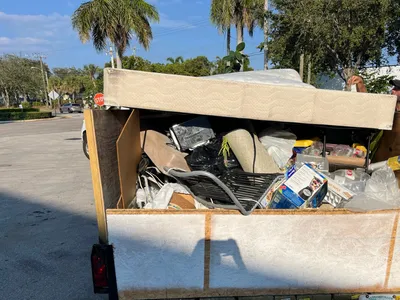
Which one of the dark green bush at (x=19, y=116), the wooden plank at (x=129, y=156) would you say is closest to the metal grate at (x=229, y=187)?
the wooden plank at (x=129, y=156)

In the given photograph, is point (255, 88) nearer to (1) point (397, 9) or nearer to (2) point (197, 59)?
(1) point (397, 9)

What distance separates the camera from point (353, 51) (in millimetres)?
11664

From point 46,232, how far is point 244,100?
3638 millimetres

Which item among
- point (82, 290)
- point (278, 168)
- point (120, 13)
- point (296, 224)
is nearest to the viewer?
point (296, 224)

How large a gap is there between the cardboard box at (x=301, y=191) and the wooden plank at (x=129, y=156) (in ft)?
2.77

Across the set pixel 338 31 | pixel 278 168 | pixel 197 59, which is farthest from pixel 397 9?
pixel 197 59

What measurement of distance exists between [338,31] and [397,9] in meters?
1.95

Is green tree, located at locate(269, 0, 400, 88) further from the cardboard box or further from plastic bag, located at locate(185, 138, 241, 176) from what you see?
Answer: the cardboard box

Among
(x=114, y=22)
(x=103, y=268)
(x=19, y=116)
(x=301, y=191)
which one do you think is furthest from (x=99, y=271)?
(x=19, y=116)

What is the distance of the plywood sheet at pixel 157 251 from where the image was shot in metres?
1.26

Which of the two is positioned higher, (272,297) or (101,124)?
(101,124)

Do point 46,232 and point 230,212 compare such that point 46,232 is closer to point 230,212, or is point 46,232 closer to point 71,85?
point 230,212

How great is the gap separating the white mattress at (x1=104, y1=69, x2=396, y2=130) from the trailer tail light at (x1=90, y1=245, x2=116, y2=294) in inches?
29.0

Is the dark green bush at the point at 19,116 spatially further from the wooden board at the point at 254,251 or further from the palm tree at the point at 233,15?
the wooden board at the point at 254,251
